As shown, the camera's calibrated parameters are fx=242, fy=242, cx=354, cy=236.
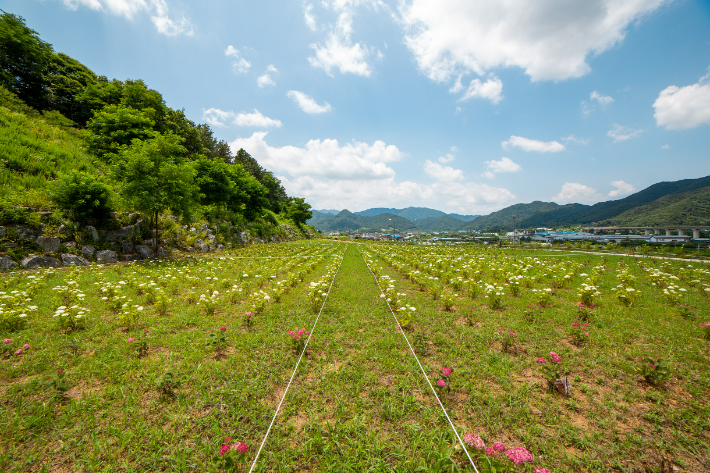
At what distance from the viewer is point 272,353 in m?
4.43

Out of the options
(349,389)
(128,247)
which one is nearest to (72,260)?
(128,247)

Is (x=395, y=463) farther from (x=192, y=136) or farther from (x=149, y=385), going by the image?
(x=192, y=136)

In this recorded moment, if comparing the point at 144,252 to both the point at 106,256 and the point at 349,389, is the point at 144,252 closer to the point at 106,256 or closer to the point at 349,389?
the point at 106,256

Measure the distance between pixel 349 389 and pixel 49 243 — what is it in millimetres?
14975

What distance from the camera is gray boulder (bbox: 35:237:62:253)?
10.3 meters

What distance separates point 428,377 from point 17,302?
8.42 meters

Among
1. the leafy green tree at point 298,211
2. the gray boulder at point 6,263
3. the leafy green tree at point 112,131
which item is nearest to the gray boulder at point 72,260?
the gray boulder at point 6,263

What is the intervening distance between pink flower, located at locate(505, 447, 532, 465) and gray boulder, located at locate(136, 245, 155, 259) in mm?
17495

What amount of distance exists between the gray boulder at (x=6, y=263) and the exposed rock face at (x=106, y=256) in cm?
252

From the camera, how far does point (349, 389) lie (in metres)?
3.48

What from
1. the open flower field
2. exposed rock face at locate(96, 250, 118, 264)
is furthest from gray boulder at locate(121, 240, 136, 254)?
the open flower field

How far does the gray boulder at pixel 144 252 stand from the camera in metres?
13.6

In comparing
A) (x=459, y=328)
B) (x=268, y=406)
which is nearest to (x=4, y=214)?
(x=268, y=406)

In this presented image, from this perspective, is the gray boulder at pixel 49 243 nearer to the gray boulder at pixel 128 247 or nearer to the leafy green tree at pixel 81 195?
the leafy green tree at pixel 81 195
